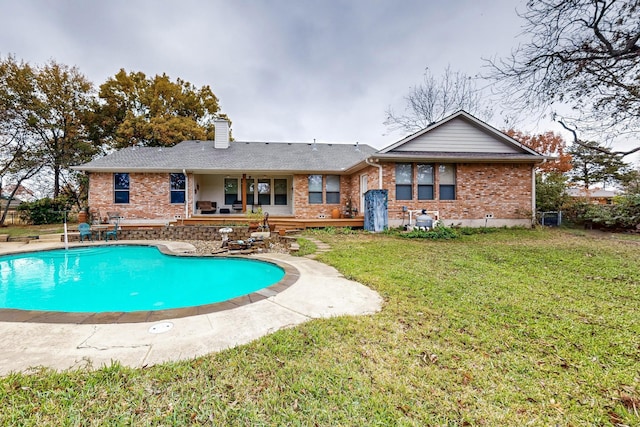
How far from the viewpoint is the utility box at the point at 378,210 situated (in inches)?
415

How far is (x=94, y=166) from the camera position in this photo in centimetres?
1240

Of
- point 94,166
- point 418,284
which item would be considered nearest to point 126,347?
point 418,284

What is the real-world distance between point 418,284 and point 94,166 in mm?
14870

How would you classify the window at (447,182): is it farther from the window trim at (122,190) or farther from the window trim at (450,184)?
the window trim at (122,190)

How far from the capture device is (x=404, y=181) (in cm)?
1148

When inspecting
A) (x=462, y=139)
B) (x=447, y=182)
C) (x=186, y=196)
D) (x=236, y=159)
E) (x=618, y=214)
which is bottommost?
(x=618, y=214)

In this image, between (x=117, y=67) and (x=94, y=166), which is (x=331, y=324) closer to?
(x=94, y=166)

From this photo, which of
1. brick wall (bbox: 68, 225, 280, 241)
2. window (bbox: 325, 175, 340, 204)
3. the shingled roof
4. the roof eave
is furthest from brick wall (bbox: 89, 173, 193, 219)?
the roof eave

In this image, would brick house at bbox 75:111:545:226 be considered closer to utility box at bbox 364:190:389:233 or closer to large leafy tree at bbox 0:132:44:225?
utility box at bbox 364:190:389:233

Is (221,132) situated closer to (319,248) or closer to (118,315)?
(319,248)

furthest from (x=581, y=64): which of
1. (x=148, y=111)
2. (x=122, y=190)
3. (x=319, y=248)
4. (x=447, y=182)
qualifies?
(x=148, y=111)

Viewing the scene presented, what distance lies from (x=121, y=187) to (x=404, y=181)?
44.4ft

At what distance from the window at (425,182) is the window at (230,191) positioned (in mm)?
10322

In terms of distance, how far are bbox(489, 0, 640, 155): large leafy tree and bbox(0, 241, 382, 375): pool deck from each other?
285 inches
